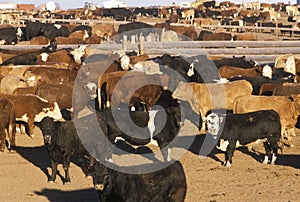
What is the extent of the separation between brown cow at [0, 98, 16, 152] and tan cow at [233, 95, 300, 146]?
14.1 feet

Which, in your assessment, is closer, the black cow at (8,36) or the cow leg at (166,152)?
the cow leg at (166,152)

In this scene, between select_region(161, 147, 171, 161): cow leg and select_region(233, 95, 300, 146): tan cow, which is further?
select_region(233, 95, 300, 146): tan cow

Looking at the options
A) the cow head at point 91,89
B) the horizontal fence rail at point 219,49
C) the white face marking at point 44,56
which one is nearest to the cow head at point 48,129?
the cow head at point 91,89

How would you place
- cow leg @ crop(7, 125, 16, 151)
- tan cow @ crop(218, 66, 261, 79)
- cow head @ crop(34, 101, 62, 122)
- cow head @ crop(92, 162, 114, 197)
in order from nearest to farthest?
cow head @ crop(92, 162, 114, 197) < cow leg @ crop(7, 125, 16, 151) < cow head @ crop(34, 101, 62, 122) < tan cow @ crop(218, 66, 261, 79)

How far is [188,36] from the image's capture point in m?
33.2

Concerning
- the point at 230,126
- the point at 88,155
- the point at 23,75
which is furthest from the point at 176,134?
the point at 23,75

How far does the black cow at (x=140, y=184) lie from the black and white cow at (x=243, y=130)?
3.22 m

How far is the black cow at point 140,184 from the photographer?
6668mm

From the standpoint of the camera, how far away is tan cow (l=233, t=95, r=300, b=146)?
38.5 ft

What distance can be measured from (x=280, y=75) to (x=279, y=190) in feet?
27.3

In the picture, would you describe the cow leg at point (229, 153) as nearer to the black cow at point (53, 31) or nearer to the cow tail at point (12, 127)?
the cow tail at point (12, 127)

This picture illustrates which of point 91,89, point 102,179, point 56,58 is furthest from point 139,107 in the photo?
point 102,179

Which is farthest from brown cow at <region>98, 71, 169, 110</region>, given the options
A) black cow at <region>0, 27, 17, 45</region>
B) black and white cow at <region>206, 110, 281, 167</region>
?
black cow at <region>0, 27, 17, 45</region>

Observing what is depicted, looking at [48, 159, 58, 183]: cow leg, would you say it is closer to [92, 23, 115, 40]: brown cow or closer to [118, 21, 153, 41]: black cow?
[118, 21, 153, 41]: black cow
